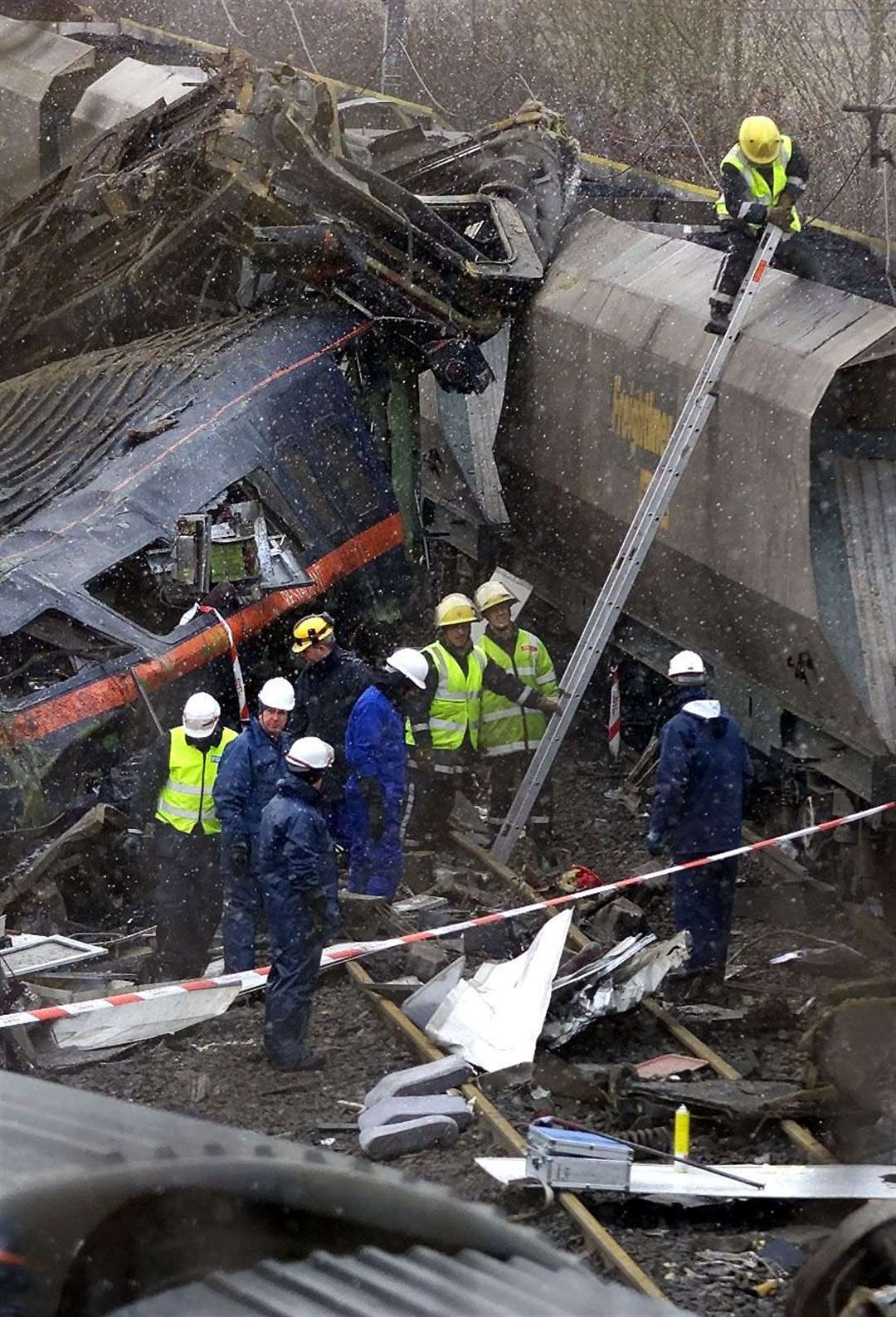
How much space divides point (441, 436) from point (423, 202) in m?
2.58

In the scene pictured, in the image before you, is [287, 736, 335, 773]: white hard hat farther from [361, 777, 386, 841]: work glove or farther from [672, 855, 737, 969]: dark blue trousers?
[672, 855, 737, 969]: dark blue trousers

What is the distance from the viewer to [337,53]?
28219 mm

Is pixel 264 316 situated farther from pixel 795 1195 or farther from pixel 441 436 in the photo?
pixel 795 1195

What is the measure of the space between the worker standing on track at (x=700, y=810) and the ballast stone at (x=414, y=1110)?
1836mm

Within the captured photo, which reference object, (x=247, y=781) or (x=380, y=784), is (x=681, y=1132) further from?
(x=380, y=784)

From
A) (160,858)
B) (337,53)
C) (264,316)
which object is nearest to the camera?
(160,858)

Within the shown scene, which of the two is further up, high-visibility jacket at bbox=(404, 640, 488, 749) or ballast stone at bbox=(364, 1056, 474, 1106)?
ballast stone at bbox=(364, 1056, 474, 1106)

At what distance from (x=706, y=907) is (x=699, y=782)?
22.8 inches

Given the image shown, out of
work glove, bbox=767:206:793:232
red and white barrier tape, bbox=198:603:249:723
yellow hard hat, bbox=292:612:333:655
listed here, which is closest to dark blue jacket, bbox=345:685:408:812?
yellow hard hat, bbox=292:612:333:655

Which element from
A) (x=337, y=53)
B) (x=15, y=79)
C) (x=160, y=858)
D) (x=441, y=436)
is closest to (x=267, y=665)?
(x=160, y=858)

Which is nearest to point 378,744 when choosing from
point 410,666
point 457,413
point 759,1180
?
point 410,666

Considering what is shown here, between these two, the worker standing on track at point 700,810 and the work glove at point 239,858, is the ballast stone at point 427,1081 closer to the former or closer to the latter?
the work glove at point 239,858

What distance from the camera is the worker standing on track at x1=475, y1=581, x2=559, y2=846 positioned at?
33.7 feet

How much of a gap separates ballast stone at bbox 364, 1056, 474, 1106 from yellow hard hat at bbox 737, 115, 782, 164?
499cm
